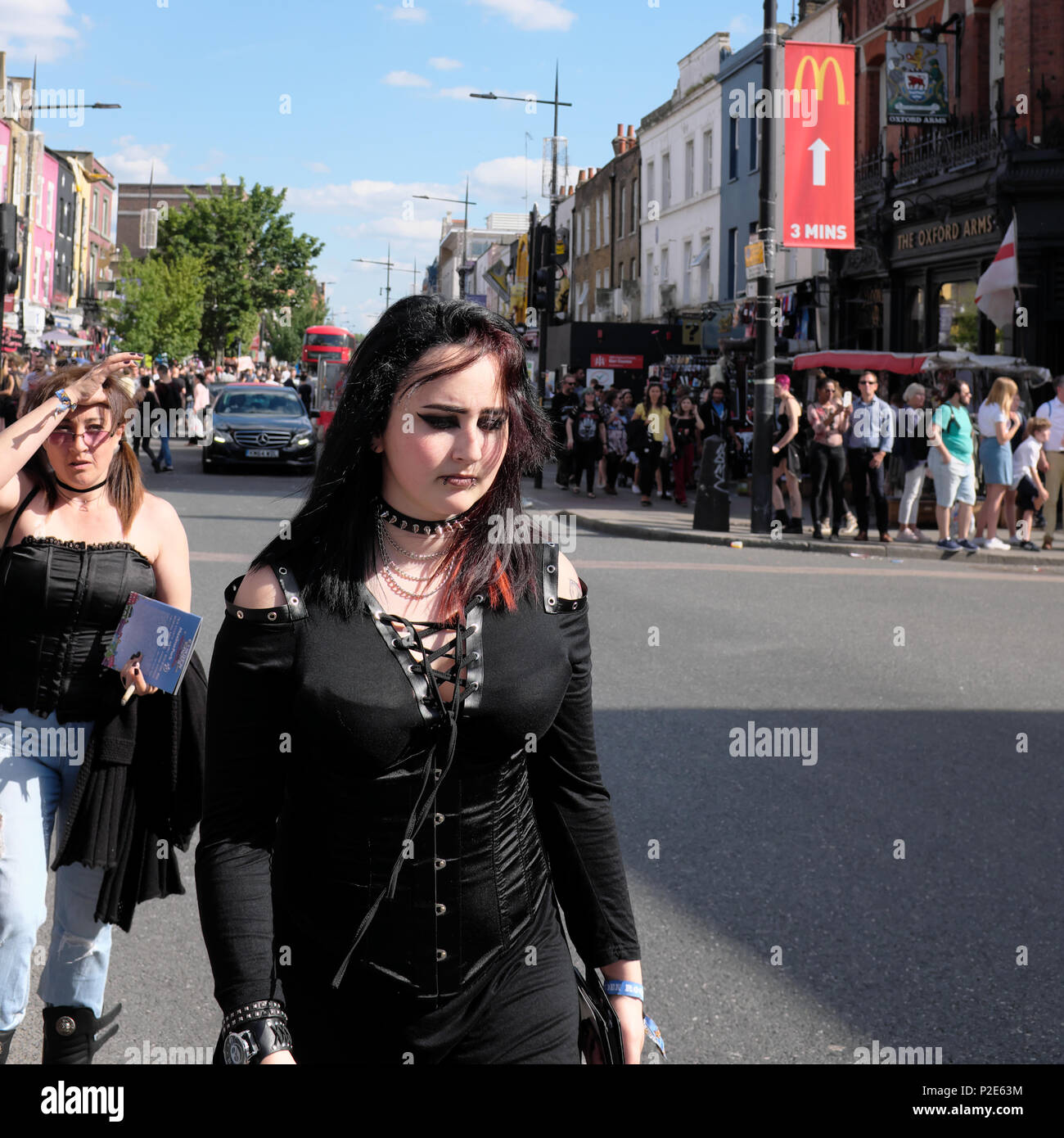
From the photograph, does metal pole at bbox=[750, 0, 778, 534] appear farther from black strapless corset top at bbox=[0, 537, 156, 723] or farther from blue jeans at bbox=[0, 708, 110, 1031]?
blue jeans at bbox=[0, 708, 110, 1031]

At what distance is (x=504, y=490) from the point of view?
2305 millimetres

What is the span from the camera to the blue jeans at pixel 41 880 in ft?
10.9

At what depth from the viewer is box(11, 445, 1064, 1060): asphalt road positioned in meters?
3.92

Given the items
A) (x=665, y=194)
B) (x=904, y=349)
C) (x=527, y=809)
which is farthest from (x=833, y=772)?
(x=665, y=194)

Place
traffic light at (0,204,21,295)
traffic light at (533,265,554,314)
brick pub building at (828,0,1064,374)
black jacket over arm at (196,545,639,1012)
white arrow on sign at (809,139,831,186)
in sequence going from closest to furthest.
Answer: black jacket over arm at (196,545,639,1012) < traffic light at (0,204,21,295) < white arrow on sign at (809,139,831,186) < brick pub building at (828,0,1064,374) < traffic light at (533,265,554,314)

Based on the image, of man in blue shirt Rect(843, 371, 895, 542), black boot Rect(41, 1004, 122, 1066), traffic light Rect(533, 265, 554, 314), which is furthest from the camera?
traffic light Rect(533, 265, 554, 314)

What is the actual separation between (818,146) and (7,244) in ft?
33.8

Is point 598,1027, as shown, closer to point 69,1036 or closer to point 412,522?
point 412,522

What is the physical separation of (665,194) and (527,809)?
45.9 metres

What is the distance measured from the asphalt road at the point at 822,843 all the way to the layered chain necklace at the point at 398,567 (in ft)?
1.50

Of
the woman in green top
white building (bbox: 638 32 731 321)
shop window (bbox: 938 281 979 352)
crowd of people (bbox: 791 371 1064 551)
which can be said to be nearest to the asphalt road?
crowd of people (bbox: 791 371 1064 551)

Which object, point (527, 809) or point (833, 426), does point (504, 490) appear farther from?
point (833, 426)

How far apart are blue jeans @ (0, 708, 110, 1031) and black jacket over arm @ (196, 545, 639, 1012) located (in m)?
1.42
